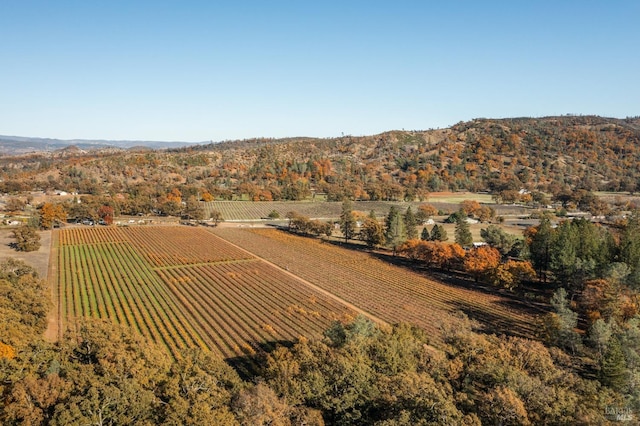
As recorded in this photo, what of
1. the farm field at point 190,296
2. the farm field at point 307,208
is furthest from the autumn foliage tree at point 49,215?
the farm field at point 307,208

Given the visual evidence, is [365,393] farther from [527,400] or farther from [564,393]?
[564,393]

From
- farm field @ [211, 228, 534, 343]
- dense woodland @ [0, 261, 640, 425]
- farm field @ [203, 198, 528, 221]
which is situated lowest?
farm field @ [211, 228, 534, 343]

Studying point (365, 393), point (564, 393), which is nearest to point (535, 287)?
point (564, 393)

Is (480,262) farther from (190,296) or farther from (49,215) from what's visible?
(49,215)

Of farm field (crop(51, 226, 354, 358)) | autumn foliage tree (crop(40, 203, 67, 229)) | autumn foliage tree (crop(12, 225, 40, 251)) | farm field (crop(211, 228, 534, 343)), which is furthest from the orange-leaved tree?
autumn foliage tree (crop(40, 203, 67, 229))

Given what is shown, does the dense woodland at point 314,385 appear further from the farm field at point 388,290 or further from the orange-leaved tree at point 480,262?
the orange-leaved tree at point 480,262

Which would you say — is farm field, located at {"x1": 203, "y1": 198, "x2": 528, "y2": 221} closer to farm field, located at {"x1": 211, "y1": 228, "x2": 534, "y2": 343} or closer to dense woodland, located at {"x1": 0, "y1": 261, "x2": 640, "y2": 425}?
farm field, located at {"x1": 211, "y1": 228, "x2": 534, "y2": 343}

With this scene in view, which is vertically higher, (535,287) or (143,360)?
(143,360)
